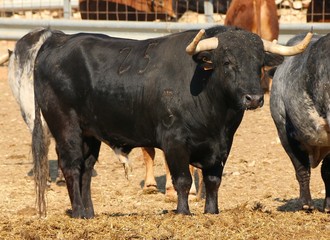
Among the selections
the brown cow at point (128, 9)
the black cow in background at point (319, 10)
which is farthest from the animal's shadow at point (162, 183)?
the black cow in background at point (319, 10)

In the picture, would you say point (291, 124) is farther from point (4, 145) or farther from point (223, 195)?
point (4, 145)

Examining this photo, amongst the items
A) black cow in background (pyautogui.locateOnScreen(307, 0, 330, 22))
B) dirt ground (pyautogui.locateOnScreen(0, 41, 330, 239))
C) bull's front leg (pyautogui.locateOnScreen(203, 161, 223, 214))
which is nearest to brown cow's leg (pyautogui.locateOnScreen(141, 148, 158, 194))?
dirt ground (pyautogui.locateOnScreen(0, 41, 330, 239))

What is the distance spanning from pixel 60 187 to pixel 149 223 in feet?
12.8

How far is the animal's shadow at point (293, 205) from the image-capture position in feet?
36.9

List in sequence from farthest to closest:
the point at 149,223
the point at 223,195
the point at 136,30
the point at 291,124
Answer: the point at 136,30, the point at 223,195, the point at 291,124, the point at 149,223

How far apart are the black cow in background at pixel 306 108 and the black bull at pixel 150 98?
29.3 inches

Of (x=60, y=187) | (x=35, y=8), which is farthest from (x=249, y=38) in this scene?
(x=35, y=8)

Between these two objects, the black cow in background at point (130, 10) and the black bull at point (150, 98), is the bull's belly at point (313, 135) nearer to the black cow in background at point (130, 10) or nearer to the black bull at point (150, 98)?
the black bull at point (150, 98)

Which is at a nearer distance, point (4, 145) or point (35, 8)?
point (4, 145)

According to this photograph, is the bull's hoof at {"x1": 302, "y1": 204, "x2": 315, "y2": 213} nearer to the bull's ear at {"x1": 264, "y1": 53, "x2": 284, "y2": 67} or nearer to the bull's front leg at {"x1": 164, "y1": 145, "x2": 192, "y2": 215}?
the bull's front leg at {"x1": 164, "y1": 145, "x2": 192, "y2": 215}

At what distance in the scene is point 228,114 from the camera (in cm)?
973

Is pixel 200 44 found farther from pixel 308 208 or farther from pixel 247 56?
pixel 308 208

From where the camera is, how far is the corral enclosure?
8.96 meters

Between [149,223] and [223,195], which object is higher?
[149,223]
